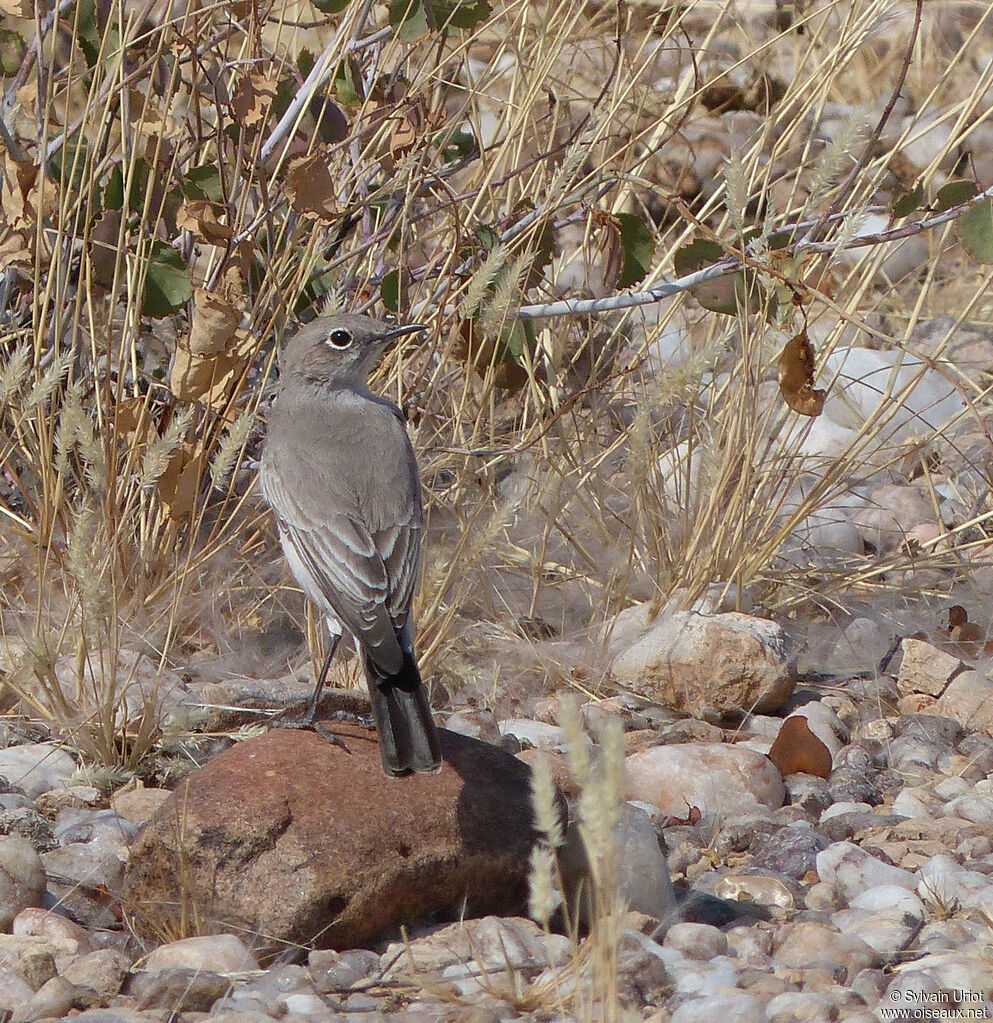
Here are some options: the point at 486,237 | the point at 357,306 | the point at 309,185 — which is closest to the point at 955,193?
the point at 486,237

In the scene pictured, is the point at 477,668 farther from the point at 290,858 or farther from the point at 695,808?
the point at 290,858

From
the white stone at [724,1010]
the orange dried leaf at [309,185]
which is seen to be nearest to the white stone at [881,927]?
the white stone at [724,1010]

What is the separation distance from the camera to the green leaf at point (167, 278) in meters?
4.79

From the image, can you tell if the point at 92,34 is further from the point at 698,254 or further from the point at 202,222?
the point at 698,254

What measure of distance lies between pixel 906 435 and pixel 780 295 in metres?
2.73

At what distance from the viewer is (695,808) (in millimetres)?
4047

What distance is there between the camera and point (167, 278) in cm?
480

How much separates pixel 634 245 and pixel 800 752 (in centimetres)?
174

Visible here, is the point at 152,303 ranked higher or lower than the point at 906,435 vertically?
higher

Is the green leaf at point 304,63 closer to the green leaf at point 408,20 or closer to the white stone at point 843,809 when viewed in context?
the green leaf at point 408,20

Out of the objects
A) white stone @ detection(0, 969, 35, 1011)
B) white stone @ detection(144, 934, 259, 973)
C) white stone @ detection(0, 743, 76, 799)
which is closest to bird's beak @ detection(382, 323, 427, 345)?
white stone @ detection(0, 743, 76, 799)

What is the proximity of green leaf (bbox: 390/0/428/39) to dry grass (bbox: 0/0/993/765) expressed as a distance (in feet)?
0.17

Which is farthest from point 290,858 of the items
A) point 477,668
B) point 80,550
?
point 477,668

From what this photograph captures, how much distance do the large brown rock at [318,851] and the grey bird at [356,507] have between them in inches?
5.5
